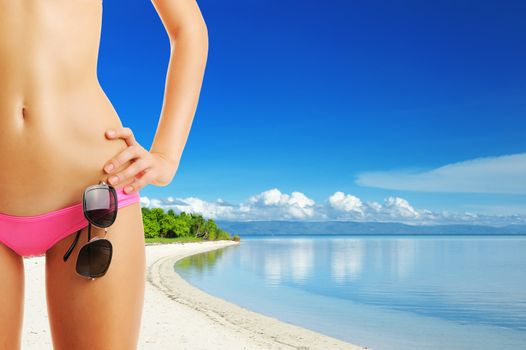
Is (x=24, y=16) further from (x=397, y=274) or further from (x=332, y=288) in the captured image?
(x=397, y=274)

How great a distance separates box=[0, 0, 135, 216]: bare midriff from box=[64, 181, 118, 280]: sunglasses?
0.40ft

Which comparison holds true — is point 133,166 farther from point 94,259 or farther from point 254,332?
point 254,332

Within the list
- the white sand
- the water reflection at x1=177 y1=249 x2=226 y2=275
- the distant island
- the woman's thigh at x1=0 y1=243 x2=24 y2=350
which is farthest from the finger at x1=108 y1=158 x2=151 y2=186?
the distant island

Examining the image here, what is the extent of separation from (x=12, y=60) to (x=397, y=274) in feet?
144

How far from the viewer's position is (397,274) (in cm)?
4328

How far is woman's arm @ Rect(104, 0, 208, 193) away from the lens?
6.70 feet

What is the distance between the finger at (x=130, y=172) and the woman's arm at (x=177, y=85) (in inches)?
1.0

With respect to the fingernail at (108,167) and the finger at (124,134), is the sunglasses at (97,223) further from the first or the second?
the finger at (124,134)

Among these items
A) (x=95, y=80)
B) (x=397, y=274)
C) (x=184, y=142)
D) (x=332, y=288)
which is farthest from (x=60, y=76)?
(x=397, y=274)

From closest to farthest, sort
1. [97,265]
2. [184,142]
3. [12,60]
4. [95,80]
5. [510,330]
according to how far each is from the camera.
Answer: [97,265]
[12,60]
[95,80]
[184,142]
[510,330]

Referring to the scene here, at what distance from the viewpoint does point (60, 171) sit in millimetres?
1771

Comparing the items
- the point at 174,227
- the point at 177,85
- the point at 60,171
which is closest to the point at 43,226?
the point at 60,171

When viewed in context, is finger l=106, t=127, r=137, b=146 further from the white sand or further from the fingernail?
the white sand

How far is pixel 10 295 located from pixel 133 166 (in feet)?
1.95
